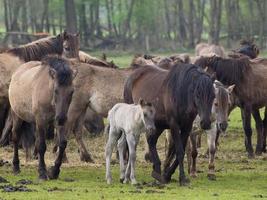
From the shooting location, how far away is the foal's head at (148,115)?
12.5m

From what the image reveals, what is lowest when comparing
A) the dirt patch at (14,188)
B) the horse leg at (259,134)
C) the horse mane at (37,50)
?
the horse leg at (259,134)

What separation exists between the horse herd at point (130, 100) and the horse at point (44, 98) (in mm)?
15

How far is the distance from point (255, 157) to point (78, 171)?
4244mm

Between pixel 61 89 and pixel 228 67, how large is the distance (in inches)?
204

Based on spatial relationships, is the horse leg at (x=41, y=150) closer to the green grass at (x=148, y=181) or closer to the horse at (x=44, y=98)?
the horse at (x=44, y=98)

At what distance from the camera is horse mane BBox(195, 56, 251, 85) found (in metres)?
17.2

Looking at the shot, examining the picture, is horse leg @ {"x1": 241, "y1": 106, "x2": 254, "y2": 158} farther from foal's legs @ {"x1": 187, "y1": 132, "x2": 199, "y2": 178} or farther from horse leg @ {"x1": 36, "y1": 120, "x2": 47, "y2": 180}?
horse leg @ {"x1": 36, "y1": 120, "x2": 47, "y2": 180}

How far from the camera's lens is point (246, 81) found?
1795 cm

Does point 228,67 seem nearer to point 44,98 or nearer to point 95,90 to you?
point 95,90

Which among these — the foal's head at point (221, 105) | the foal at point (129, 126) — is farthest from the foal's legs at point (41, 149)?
the foal's head at point (221, 105)

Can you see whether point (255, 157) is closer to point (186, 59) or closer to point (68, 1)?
point (186, 59)

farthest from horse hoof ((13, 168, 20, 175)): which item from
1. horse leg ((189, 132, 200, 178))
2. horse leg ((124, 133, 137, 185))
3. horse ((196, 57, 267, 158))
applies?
horse ((196, 57, 267, 158))

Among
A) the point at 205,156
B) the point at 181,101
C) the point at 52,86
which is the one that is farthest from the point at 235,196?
the point at 205,156

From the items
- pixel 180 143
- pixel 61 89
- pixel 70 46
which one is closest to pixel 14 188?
pixel 61 89
